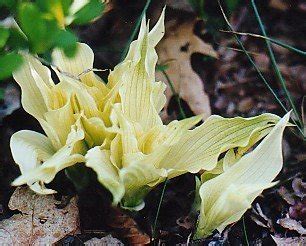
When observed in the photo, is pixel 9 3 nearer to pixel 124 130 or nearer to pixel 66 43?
pixel 66 43

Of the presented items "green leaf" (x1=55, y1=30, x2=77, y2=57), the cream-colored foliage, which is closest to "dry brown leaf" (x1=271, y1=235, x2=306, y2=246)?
the cream-colored foliage

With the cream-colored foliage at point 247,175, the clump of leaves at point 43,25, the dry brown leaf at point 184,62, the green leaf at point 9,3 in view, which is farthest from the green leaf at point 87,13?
the dry brown leaf at point 184,62

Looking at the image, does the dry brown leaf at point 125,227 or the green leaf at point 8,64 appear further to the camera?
the dry brown leaf at point 125,227

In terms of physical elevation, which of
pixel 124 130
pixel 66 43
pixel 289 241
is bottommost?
pixel 289 241

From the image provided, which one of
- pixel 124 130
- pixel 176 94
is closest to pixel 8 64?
pixel 124 130

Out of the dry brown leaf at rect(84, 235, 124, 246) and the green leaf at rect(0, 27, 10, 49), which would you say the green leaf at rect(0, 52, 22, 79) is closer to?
the green leaf at rect(0, 27, 10, 49)

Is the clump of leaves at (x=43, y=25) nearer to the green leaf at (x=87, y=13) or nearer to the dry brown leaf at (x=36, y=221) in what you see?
the green leaf at (x=87, y=13)

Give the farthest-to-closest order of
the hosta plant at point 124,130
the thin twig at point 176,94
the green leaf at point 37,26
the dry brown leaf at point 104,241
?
the thin twig at point 176,94 → the dry brown leaf at point 104,241 → the hosta plant at point 124,130 → the green leaf at point 37,26

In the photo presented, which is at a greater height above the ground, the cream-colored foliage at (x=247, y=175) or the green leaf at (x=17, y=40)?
the green leaf at (x=17, y=40)
